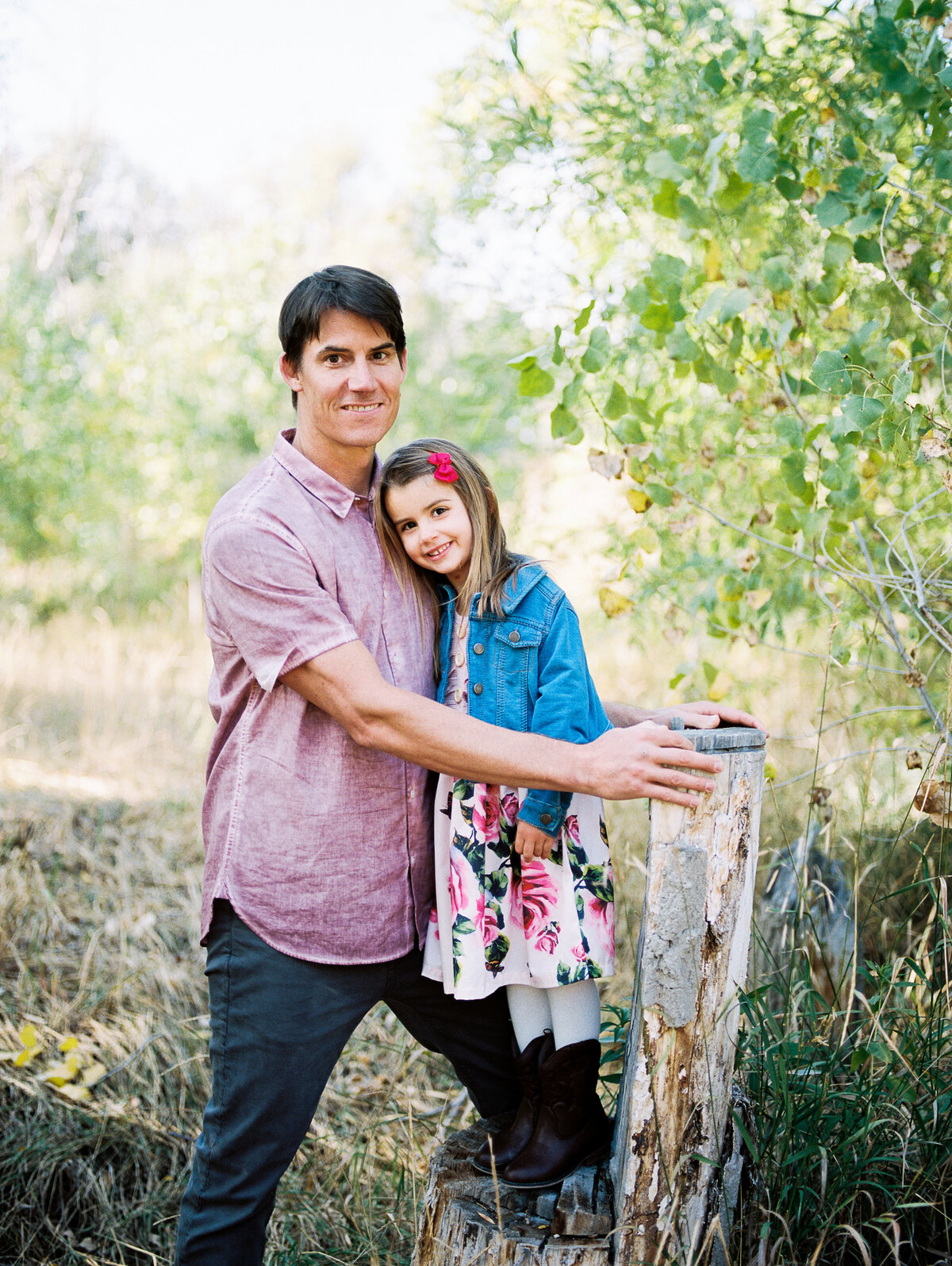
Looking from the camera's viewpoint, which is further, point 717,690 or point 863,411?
point 717,690

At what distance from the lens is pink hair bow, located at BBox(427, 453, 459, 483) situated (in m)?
2.09

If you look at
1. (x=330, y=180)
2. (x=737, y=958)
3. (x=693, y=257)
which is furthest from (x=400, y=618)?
(x=330, y=180)

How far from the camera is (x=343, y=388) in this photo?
201cm

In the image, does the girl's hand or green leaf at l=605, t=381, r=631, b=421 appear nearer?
the girl's hand

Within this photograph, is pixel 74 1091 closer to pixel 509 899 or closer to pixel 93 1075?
pixel 93 1075

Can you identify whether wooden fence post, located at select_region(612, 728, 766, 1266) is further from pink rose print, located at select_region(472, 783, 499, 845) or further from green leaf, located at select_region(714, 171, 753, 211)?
green leaf, located at select_region(714, 171, 753, 211)

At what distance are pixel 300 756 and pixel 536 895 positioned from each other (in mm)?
535

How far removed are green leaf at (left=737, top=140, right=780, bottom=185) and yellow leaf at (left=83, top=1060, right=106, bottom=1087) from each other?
316cm

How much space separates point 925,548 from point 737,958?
1720mm

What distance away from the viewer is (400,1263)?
7.60 ft

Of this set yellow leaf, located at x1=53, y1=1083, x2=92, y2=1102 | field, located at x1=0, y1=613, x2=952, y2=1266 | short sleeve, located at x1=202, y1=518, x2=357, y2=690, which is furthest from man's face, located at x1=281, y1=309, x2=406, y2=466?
yellow leaf, located at x1=53, y1=1083, x2=92, y2=1102

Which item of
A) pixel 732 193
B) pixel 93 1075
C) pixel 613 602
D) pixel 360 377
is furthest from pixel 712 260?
pixel 93 1075

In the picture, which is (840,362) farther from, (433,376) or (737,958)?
(433,376)

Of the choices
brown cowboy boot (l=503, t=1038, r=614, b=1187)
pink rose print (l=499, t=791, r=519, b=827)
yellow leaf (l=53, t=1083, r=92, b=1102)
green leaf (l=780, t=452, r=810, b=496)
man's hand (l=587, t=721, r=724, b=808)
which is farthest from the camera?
yellow leaf (l=53, t=1083, r=92, b=1102)
